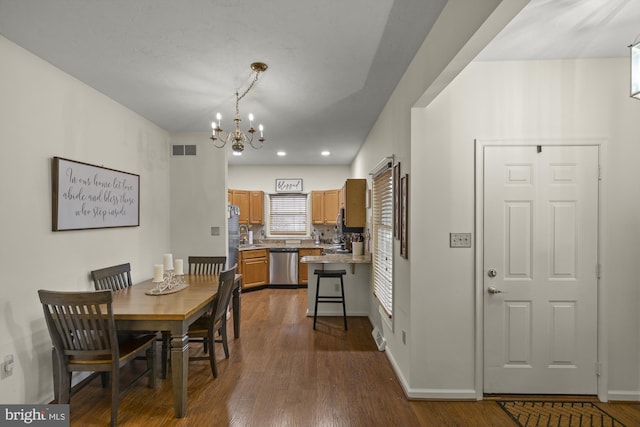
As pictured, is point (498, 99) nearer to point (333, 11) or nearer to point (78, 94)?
point (333, 11)

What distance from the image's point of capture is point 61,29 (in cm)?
199

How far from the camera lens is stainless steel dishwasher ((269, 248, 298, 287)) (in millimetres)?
6414

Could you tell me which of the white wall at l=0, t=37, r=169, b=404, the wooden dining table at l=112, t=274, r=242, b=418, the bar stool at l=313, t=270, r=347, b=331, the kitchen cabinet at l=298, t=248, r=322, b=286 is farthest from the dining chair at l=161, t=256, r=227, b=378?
the kitchen cabinet at l=298, t=248, r=322, b=286

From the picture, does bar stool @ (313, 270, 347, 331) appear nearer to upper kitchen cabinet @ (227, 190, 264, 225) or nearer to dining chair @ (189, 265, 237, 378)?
dining chair @ (189, 265, 237, 378)

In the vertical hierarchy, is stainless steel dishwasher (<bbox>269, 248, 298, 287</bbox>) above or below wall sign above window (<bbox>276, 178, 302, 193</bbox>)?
below

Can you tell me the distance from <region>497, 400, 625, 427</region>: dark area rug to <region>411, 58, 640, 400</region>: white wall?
11.4 inches

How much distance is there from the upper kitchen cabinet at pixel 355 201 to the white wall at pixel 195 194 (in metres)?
1.86

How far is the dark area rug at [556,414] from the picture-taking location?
2.13 metres

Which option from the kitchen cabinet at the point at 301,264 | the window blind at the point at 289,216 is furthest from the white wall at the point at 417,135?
the window blind at the point at 289,216

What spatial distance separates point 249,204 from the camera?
22.1ft

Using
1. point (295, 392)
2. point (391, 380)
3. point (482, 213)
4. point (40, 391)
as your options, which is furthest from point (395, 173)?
point (40, 391)

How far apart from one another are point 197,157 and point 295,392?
329cm

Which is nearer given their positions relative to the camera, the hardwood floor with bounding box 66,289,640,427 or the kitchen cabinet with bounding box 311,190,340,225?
the hardwood floor with bounding box 66,289,640,427

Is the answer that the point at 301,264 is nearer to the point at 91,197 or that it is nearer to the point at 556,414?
the point at 91,197
